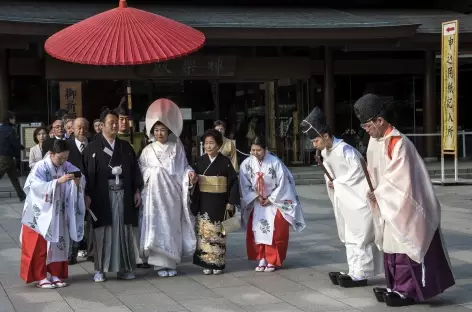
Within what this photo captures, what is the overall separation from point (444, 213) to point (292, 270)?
471cm

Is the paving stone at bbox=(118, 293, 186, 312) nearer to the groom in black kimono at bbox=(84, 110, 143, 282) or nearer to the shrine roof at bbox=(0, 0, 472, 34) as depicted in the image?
the groom in black kimono at bbox=(84, 110, 143, 282)

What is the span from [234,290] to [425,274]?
5.76 ft

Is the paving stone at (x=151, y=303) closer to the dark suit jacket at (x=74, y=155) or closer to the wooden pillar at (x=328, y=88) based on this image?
the dark suit jacket at (x=74, y=155)

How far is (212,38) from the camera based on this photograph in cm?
1612

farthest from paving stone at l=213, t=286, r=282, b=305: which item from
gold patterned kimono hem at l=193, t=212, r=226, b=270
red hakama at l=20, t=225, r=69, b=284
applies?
red hakama at l=20, t=225, r=69, b=284

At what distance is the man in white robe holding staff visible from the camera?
634 cm

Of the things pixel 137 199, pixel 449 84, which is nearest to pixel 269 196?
pixel 137 199

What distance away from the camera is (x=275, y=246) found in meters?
7.26

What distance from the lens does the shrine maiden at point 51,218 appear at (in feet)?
21.3

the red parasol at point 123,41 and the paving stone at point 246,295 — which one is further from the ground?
the red parasol at point 123,41

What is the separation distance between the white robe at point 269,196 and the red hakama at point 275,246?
0.05 metres

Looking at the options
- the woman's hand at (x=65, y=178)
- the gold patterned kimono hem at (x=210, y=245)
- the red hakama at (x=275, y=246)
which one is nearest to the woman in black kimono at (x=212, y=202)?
the gold patterned kimono hem at (x=210, y=245)

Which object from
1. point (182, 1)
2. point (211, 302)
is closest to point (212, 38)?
point (182, 1)

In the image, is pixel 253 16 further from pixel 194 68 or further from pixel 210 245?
pixel 210 245
